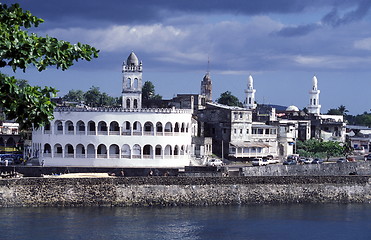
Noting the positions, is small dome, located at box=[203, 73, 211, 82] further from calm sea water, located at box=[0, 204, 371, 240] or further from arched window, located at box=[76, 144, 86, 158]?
calm sea water, located at box=[0, 204, 371, 240]

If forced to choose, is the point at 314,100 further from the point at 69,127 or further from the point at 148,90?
the point at 69,127

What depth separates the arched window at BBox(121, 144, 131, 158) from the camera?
238 ft

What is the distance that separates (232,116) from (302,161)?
9.56 m

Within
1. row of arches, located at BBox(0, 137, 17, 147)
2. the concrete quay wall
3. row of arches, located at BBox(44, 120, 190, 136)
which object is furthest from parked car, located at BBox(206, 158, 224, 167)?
row of arches, located at BBox(0, 137, 17, 147)

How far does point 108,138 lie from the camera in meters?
72.4

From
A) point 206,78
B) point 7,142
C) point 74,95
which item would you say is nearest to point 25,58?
point 7,142

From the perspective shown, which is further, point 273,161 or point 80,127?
point 273,161

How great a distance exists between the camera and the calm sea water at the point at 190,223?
4405 centimetres

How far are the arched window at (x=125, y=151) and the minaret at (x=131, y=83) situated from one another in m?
6.96

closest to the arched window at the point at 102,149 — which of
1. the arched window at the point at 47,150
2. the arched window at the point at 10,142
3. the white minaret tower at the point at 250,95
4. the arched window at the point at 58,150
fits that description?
the arched window at the point at 58,150

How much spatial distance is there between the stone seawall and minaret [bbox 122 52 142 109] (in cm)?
2371

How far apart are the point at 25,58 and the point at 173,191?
40167mm

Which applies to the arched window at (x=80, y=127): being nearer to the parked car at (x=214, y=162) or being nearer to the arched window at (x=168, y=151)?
the arched window at (x=168, y=151)

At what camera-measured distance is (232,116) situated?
84562 millimetres
